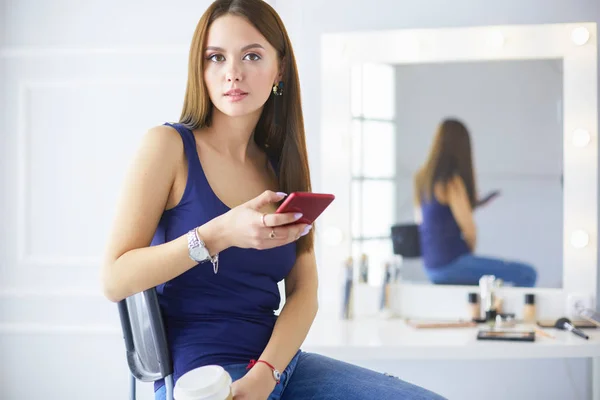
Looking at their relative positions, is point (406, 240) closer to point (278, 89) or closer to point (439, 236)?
point (439, 236)

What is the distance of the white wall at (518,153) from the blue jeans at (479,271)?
1.0 inches

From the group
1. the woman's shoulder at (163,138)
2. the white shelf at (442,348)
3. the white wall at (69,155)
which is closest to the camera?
the woman's shoulder at (163,138)

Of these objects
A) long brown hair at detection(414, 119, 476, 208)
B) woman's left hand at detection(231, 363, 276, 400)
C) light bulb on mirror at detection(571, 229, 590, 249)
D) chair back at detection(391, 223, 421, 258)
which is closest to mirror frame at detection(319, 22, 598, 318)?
light bulb on mirror at detection(571, 229, 590, 249)

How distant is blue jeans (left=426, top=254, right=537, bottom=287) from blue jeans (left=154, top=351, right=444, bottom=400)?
3.28 feet

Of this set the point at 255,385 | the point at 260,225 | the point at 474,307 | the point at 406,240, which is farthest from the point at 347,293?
the point at 260,225

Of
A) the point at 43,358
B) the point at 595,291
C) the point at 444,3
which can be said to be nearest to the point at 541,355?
the point at 595,291

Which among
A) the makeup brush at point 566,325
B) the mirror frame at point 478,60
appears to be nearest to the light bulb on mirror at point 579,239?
the mirror frame at point 478,60

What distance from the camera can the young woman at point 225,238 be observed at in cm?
96

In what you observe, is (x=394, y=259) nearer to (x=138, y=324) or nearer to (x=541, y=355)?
(x=541, y=355)

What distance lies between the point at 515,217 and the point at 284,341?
1.21 metres

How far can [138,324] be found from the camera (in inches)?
40.2

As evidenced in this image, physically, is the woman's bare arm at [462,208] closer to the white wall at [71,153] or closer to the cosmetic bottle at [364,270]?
the cosmetic bottle at [364,270]

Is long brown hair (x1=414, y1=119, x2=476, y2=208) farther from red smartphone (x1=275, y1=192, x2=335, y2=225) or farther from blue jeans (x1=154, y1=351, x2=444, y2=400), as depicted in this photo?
red smartphone (x1=275, y1=192, x2=335, y2=225)

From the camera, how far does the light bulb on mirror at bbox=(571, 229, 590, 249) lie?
203 centimetres
